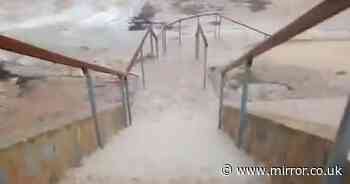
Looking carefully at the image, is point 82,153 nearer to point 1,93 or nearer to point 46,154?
point 46,154

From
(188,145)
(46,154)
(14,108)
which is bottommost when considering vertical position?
(14,108)

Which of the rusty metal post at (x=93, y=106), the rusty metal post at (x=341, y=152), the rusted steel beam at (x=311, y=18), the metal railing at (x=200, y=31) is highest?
the rusted steel beam at (x=311, y=18)

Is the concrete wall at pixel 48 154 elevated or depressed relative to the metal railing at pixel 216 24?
elevated

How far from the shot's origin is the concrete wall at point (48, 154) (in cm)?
190

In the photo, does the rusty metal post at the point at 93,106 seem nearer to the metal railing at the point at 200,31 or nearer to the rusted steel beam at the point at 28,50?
the rusted steel beam at the point at 28,50

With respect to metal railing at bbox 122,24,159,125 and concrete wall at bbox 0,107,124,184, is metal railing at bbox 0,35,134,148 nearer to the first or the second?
concrete wall at bbox 0,107,124,184

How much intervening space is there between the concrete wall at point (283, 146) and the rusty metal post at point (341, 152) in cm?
3

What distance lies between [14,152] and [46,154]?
292 mm

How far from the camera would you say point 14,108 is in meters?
6.30

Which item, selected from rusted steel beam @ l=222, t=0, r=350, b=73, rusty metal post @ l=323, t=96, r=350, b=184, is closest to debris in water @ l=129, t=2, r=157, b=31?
rusted steel beam @ l=222, t=0, r=350, b=73

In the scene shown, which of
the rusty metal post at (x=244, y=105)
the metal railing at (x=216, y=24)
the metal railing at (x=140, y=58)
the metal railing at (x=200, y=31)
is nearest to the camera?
the rusty metal post at (x=244, y=105)

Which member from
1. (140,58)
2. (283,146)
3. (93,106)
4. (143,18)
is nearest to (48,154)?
(93,106)

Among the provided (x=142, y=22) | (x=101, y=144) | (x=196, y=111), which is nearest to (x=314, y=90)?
(x=196, y=111)

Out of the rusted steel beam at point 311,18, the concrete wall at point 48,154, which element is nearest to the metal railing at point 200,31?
the concrete wall at point 48,154
